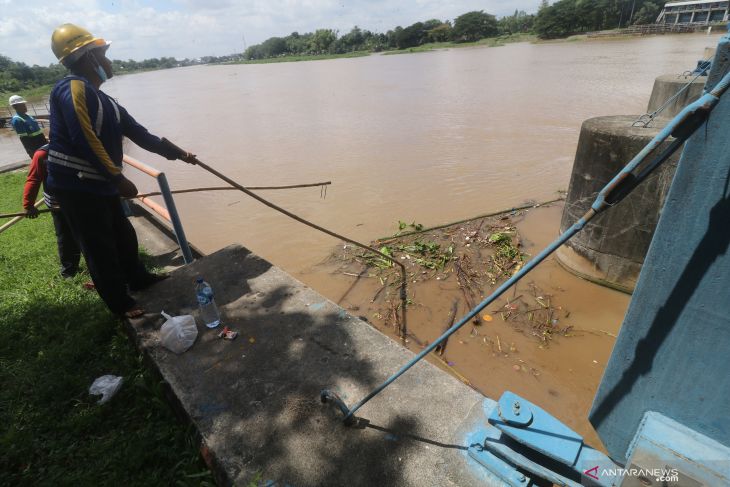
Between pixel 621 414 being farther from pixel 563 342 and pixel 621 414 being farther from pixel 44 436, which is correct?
pixel 44 436

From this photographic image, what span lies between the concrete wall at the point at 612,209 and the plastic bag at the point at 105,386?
4.63 metres

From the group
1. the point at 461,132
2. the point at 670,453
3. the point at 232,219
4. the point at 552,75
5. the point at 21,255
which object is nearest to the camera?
the point at 670,453

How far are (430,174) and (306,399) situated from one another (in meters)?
7.10

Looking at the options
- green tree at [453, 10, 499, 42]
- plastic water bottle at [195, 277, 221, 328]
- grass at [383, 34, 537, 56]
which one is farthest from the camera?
green tree at [453, 10, 499, 42]

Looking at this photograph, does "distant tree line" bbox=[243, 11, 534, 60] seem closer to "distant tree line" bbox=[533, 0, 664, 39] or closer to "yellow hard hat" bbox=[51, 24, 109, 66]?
Result: "distant tree line" bbox=[533, 0, 664, 39]

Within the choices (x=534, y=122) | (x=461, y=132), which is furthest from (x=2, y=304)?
(x=534, y=122)

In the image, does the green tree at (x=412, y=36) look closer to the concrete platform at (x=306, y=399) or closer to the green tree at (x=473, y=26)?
the green tree at (x=473, y=26)

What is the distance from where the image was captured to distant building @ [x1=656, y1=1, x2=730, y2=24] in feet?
152

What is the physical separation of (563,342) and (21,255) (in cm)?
622

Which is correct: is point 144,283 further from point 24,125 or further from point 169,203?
point 24,125

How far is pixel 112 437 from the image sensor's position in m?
2.30

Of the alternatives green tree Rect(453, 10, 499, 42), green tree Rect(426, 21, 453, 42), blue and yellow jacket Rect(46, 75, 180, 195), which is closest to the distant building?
green tree Rect(453, 10, 499, 42)

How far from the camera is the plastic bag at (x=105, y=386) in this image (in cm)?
256

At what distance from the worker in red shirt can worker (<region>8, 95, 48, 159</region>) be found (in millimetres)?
2629
